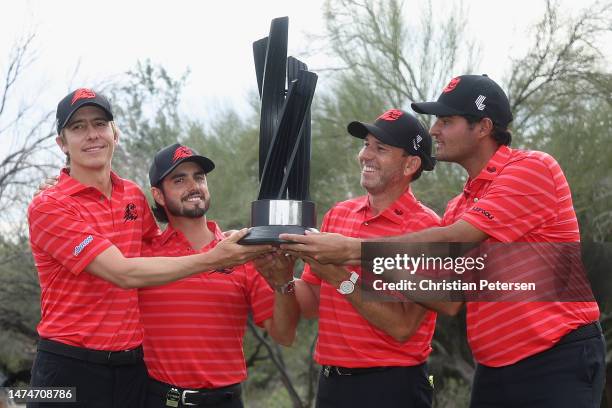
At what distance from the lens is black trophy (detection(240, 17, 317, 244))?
4512 millimetres

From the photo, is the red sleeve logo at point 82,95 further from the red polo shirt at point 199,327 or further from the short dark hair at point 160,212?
the red polo shirt at point 199,327

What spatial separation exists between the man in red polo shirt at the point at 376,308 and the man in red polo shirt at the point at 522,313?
0.21 metres

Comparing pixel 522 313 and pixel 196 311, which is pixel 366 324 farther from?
pixel 196 311

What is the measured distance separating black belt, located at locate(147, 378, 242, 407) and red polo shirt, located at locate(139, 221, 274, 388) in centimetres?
3

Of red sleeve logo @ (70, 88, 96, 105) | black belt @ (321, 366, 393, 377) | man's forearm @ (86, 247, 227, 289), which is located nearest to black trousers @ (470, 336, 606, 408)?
black belt @ (321, 366, 393, 377)

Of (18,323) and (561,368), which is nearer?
(561,368)

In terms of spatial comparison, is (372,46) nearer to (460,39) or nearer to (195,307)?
(460,39)

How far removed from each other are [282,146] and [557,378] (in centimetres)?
180

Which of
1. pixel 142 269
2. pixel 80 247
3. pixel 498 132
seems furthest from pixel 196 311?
pixel 498 132

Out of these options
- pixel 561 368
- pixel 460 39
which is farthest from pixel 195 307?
pixel 460 39

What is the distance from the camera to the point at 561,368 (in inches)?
168

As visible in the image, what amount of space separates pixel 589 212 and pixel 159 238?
37.4 feet

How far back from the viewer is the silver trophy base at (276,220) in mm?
4434

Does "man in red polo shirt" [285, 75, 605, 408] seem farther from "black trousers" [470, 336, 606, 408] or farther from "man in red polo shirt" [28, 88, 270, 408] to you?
"man in red polo shirt" [28, 88, 270, 408]
